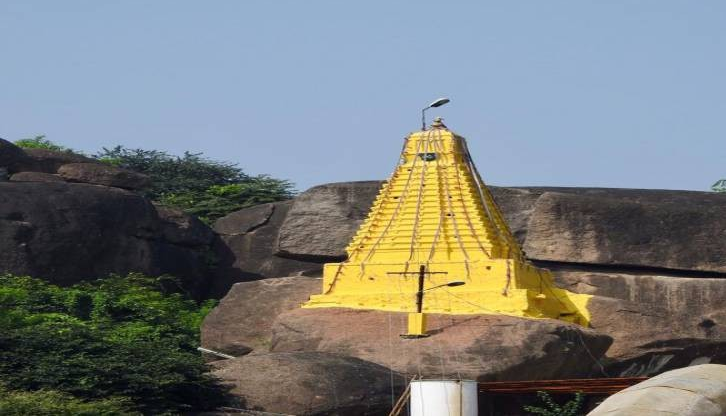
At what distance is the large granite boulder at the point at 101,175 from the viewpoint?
3428 centimetres

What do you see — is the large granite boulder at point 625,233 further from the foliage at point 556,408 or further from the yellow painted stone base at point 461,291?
the foliage at point 556,408

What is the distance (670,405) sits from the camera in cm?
1405

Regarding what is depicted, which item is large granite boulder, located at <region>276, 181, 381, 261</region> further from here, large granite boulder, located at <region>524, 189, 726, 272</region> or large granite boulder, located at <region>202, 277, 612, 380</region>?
large granite boulder, located at <region>202, 277, 612, 380</region>

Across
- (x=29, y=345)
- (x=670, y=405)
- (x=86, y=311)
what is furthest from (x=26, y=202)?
(x=670, y=405)

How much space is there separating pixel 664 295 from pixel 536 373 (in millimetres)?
5629

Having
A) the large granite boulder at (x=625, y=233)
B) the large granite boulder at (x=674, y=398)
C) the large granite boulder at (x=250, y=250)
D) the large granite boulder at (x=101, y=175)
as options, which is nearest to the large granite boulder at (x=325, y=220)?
the large granite boulder at (x=250, y=250)

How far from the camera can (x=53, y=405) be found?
1702cm

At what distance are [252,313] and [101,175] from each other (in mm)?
10212

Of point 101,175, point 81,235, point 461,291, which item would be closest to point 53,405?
point 461,291

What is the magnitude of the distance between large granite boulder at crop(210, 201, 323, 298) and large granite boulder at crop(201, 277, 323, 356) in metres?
5.82

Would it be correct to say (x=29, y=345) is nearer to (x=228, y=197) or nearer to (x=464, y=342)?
(x=464, y=342)

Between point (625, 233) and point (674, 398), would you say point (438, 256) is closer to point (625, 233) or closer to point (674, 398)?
point (625, 233)

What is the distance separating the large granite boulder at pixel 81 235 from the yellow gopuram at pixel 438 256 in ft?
21.2

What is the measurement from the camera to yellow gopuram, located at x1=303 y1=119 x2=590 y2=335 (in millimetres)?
23672
